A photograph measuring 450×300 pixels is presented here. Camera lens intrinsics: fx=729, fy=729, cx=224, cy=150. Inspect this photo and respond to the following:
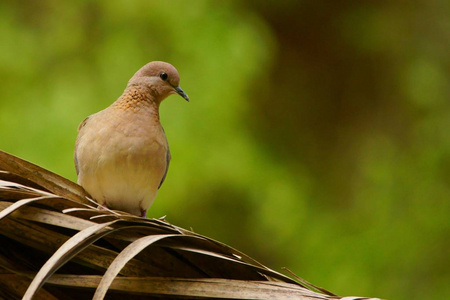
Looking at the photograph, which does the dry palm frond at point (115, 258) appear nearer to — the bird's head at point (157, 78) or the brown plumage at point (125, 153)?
the brown plumage at point (125, 153)

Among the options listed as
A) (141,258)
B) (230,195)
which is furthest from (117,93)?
(141,258)

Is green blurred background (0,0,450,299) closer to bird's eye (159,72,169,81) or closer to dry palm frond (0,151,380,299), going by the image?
bird's eye (159,72,169,81)

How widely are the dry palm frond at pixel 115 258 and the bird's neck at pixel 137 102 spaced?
2.43 ft

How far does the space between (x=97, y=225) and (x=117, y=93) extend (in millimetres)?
2162

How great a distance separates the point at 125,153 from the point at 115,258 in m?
0.72

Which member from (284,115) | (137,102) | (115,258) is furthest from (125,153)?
(284,115)

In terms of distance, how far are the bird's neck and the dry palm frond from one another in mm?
740

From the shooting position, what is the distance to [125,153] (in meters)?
1.47

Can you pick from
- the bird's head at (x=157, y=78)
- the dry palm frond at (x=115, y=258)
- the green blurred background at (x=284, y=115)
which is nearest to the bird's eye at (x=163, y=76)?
the bird's head at (x=157, y=78)

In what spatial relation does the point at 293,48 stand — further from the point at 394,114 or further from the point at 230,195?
the point at 230,195

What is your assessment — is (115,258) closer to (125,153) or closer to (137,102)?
(125,153)

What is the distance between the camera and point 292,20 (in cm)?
409

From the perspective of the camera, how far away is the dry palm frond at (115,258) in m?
0.78

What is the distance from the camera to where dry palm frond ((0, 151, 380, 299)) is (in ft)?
2.57
